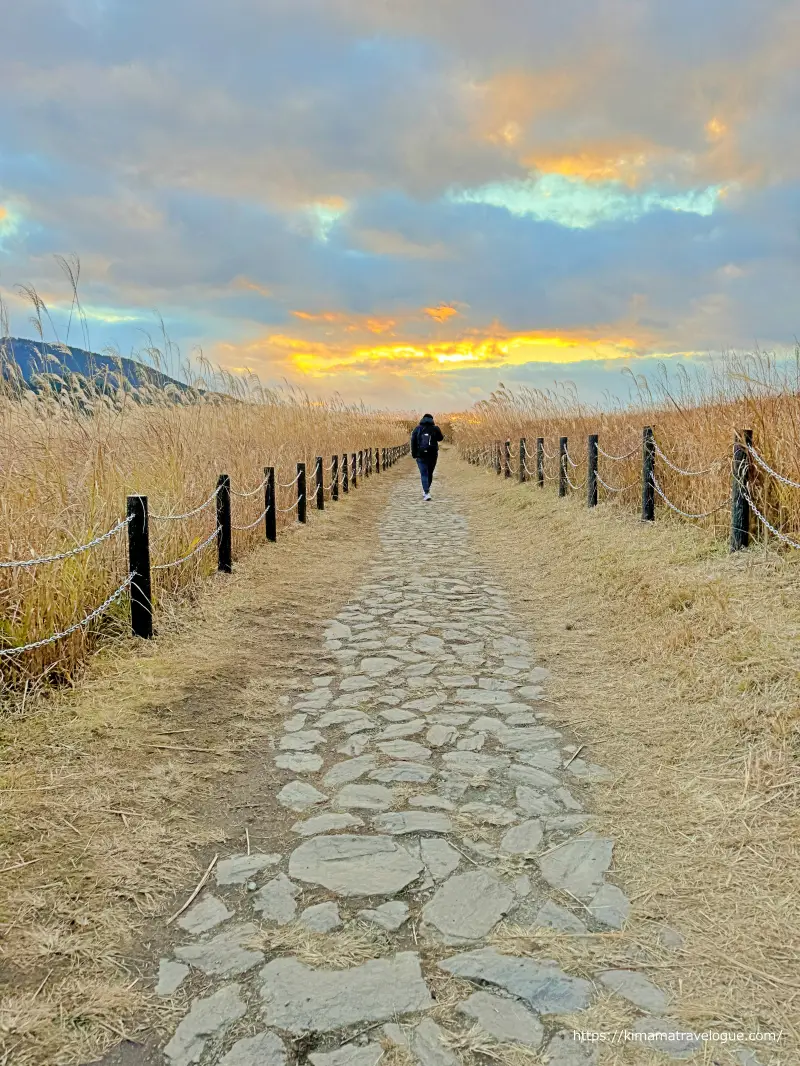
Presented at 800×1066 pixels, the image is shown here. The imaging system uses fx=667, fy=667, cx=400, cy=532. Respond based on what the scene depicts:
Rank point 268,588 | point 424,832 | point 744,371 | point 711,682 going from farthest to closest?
point 744,371, point 268,588, point 711,682, point 424,832

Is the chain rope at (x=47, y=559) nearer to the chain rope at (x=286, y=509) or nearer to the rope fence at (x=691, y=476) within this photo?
the rope fence at (x=691, y=476)

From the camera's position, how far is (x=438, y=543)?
32.6 ft

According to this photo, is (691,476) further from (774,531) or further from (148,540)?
(148,540)

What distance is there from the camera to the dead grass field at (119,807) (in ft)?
6.08

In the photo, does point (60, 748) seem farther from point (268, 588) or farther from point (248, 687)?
point (268, 588)

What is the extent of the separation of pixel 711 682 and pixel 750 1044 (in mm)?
2308

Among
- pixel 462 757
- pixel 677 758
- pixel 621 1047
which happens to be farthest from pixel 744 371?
pixel 621 1047

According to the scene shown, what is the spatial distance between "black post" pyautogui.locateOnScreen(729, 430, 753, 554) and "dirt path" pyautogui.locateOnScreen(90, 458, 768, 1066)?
2.67 metres

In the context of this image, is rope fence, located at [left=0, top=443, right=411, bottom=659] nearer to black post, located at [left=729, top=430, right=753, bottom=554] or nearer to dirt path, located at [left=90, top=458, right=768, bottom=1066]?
dirt path, located at [left=90, top=458, right=768, bottom=1066]

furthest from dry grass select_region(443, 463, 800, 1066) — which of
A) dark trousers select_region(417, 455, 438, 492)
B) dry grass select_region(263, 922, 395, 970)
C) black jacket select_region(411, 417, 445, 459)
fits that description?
dark trousers select_region(417, 455, 438, 492)

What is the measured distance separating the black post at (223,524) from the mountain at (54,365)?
4.71 feet

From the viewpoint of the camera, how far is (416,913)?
7.25ft

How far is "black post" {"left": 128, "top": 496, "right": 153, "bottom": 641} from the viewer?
4.64 m

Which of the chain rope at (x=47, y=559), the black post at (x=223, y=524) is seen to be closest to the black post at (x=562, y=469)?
the black post at (x=223, y=524)
